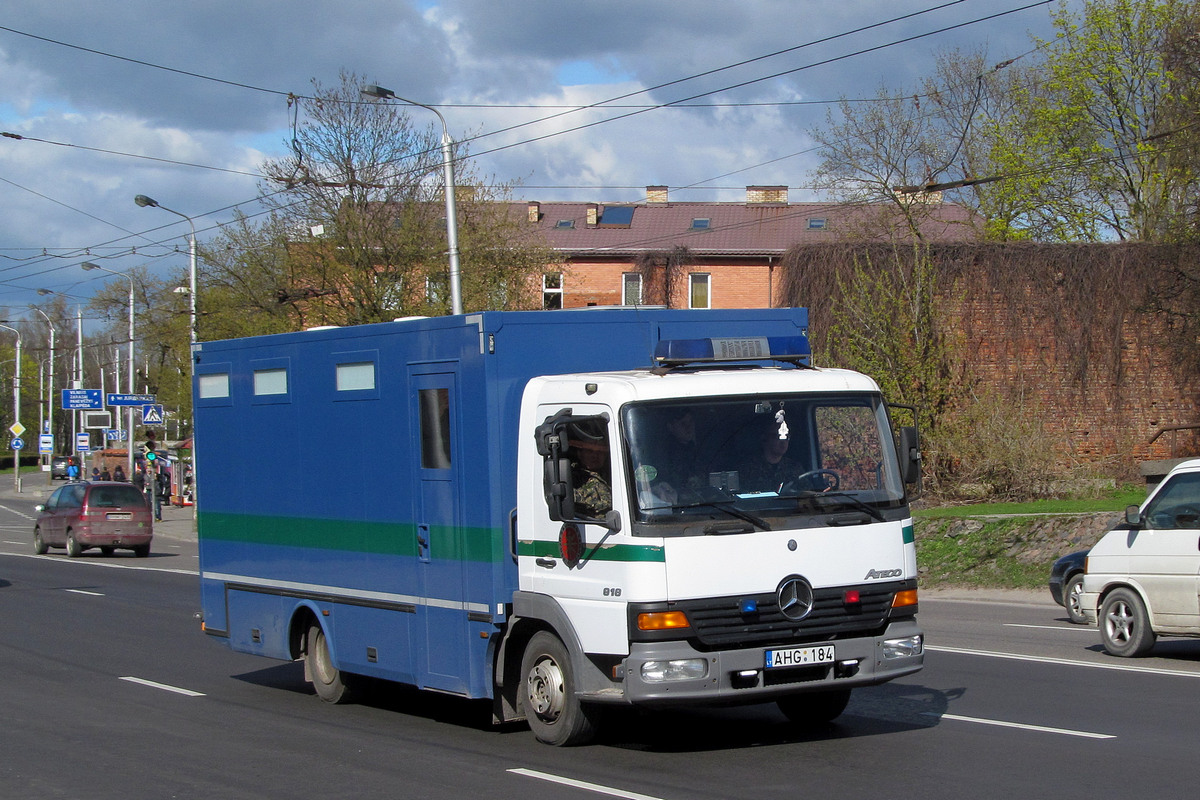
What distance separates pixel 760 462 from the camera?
8031 mm

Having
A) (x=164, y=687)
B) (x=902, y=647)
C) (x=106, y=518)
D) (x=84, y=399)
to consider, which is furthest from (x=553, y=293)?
(x=902, y=647)

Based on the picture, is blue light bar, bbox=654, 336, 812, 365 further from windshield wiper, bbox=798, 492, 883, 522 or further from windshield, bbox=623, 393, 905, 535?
windshield wiper, bbox=798, 492, 883, 522

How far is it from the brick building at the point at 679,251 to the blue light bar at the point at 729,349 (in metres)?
40.5

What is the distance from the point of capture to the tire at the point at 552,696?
8.17 metres

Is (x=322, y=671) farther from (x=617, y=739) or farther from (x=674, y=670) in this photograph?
(x=674, y=670)

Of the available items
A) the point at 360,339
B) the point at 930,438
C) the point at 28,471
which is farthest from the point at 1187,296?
the point at 28,471

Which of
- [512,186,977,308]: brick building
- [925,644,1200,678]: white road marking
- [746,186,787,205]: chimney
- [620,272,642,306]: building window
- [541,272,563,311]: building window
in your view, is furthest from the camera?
[746,186,787,205]: chimney

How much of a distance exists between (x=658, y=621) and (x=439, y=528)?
6.55 feet

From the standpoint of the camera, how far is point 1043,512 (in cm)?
2203

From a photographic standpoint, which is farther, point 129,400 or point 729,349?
point 129,400

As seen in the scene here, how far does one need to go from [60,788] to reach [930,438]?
21.8 metres

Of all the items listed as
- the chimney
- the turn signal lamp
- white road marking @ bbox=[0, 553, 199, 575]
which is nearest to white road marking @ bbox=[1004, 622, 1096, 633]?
the turn signal lamp

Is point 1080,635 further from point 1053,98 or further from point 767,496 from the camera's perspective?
point 1053,98

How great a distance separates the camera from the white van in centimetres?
1184
